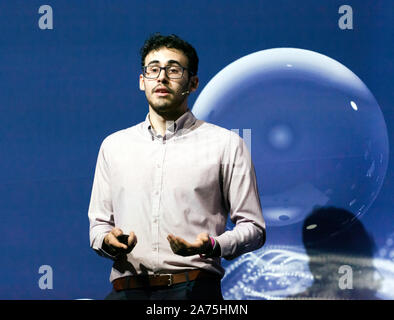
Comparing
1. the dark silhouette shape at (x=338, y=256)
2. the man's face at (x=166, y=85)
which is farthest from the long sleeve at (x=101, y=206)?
the dark silhouette shape at (x=338, y=256)

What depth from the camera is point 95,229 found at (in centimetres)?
213

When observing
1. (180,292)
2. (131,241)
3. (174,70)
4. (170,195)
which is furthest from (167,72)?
(180,292)

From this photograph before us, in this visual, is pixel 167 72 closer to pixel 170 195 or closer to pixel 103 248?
pixel 170 195

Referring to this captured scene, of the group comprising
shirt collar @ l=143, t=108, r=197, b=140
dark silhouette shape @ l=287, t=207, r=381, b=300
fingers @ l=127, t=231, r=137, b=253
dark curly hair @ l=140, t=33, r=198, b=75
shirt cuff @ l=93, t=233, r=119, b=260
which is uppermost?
dark curly hair @ l=140, t=33, r=198, b=75

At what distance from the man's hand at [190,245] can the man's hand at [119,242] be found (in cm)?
14

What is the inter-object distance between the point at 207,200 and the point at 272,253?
70 cm

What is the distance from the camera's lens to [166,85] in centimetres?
215

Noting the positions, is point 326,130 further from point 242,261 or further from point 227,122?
point 242,261

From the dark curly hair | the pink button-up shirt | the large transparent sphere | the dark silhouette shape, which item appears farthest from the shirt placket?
the dark silhouette shape

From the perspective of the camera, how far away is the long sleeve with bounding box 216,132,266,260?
2072 mm

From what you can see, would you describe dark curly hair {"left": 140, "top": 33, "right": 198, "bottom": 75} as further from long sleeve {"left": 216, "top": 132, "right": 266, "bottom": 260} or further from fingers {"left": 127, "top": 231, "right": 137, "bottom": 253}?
fingers {"left": 127, "top": 231, "right": 137, "bottom": 253}

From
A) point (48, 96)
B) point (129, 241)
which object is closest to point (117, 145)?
point (129, 241)

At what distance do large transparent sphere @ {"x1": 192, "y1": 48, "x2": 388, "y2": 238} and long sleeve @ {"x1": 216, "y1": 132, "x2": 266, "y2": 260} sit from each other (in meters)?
0.42

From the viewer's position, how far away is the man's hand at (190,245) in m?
1.81
